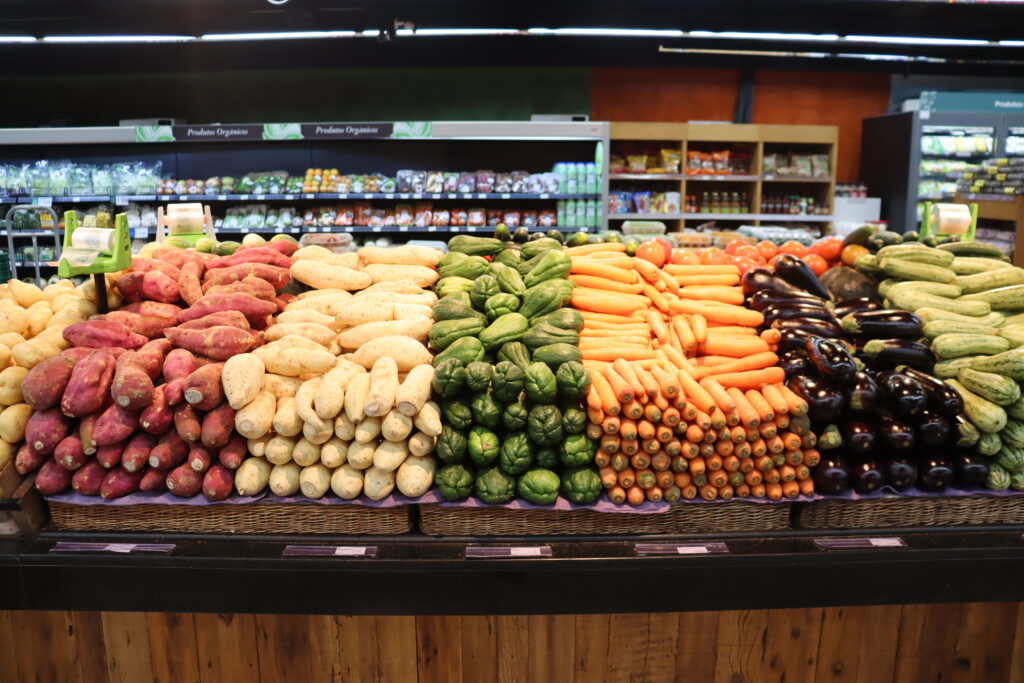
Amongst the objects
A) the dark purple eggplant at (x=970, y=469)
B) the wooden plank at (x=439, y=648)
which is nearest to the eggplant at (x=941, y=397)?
the dark purple eggplant at (x=970, y=469)

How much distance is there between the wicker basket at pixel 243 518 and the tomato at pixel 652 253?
1321 mm

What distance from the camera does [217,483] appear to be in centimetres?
187

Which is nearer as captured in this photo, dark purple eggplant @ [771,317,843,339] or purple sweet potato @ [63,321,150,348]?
purple sweet potato @ [63,321,150,348]

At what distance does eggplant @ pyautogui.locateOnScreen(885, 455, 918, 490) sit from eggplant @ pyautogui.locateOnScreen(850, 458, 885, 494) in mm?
24

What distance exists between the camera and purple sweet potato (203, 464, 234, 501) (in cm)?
186

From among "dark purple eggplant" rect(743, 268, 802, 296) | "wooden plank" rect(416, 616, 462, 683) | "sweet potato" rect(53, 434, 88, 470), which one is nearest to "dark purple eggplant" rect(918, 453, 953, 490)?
"dark purple eggplant" rect(743, 268, 802, 296)

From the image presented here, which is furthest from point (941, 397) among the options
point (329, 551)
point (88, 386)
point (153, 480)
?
point (88, 386)

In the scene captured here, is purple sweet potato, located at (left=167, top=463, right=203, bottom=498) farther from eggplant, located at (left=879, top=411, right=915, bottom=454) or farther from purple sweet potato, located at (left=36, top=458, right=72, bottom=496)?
eggplant, located at (left=879, top=411, right=915, bottom=454)

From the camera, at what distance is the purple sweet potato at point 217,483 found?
73.4 inches

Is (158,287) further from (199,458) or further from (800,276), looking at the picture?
(800,276)

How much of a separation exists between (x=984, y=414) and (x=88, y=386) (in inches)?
95.9

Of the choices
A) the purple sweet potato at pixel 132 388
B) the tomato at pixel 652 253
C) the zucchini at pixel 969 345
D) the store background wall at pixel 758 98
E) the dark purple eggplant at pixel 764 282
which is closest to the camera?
the purple sweet potato at pixel 132 388

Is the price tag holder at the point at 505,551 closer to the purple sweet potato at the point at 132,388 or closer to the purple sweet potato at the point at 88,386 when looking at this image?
the purple sweet potato at the point at 132,388

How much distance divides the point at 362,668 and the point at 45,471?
101 centimetres
